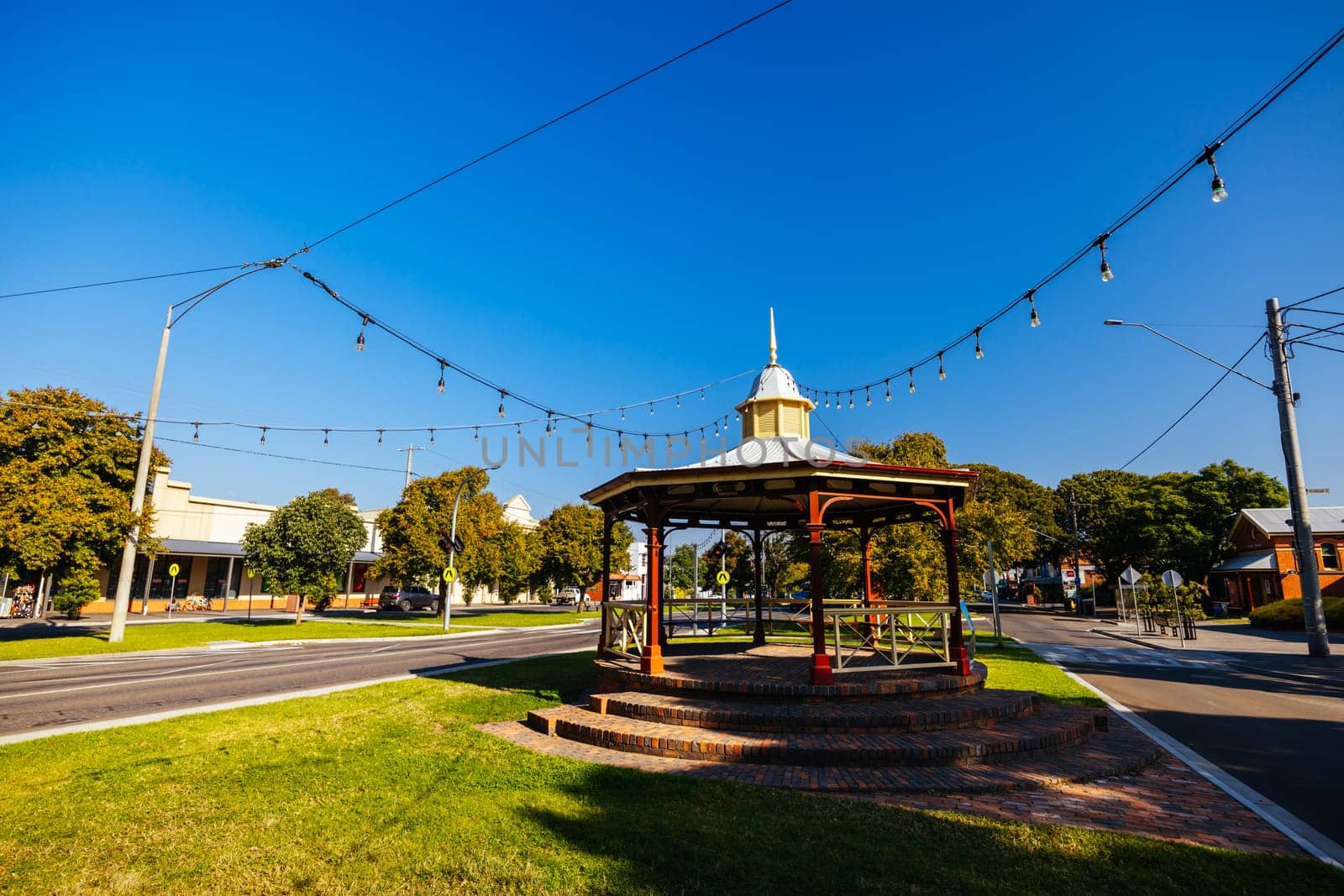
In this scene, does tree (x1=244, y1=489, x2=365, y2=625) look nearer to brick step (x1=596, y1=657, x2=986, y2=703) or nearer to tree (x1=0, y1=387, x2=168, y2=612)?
tree (x1=0, y1=387, x2=168, y2=612)

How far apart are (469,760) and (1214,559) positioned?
58.8 meters

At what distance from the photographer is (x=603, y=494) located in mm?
12406

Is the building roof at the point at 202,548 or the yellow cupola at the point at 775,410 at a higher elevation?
the yellow cupola at the point at 775,410

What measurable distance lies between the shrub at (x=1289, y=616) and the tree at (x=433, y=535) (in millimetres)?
40582

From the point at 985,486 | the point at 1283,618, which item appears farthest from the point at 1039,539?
the point at 1283,618

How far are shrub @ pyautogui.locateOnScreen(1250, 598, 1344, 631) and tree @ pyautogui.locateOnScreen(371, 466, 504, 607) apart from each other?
4058 cm

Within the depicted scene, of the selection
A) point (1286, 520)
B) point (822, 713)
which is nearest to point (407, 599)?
point (822, 713)

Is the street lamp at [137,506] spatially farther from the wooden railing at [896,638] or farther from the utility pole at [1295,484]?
the utility pole at [1295,484]

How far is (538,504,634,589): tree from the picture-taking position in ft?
146

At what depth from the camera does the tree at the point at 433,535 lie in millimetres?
35469

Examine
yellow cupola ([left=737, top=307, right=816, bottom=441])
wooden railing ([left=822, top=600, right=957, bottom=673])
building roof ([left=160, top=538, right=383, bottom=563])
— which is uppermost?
yellow cupola ([left=737, top=307, right=816, bottom=441])

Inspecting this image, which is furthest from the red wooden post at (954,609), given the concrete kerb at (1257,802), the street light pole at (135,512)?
the street light pole at (135,512)

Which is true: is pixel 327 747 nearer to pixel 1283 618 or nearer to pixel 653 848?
pixel 653 848

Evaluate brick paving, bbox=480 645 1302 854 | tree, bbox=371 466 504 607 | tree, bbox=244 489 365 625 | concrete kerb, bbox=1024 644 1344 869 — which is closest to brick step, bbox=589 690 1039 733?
brick paving, bbox=480 645 1302 854
